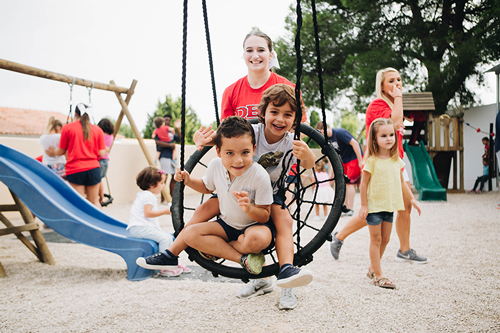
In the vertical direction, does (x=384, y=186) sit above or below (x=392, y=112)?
below

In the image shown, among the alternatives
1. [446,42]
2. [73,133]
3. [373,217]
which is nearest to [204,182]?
[373,217]

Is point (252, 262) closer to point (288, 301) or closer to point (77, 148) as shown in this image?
point (288, 301)

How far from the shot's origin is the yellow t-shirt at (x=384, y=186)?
2926 millimetres

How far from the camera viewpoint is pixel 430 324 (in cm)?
228

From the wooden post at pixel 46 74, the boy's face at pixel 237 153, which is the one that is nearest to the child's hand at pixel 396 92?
the boy's face at pixel 237 153

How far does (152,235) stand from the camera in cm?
350

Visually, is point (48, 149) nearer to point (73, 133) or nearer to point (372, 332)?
point (73, 133)

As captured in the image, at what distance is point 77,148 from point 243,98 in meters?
2.96

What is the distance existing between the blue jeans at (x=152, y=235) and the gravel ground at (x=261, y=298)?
304 mm

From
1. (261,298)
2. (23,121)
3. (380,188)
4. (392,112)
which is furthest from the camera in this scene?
(23,121)

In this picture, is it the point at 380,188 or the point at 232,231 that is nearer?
the point at 232,231

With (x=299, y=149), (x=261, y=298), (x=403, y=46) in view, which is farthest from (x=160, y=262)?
(x=403, y=46)

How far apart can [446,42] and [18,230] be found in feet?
35.3

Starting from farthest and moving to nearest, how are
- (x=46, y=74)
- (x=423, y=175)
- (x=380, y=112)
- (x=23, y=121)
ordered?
(x=23, y=121) → (x=423, y=175) → (x=46, y=74) → (x=380, y=112)
